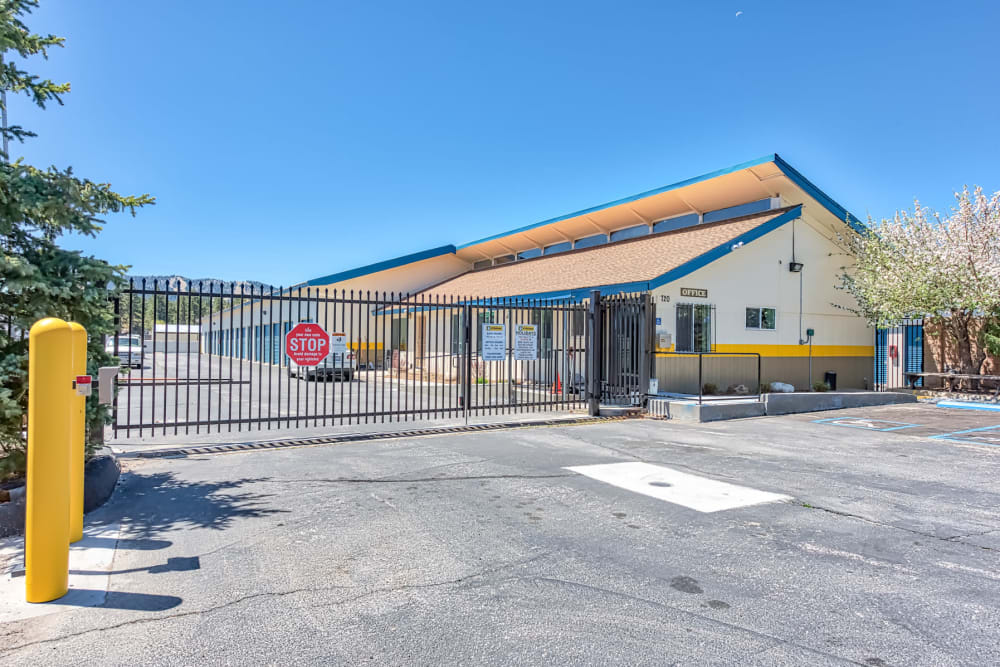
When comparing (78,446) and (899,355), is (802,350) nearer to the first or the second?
(899,355)

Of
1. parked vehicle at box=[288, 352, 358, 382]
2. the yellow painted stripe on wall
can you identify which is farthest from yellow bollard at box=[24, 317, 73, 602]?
the yellow painted stripe on wall

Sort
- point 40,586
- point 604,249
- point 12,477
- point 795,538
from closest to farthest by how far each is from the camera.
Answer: point 40,586
point 795,538
point 12,477
point 604,249

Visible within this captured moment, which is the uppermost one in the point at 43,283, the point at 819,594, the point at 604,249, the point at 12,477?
the point at 604,249

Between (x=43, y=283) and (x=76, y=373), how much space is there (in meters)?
1.21

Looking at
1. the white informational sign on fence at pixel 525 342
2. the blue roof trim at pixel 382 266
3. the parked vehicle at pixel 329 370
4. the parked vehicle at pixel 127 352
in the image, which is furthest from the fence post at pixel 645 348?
the blue roof trim at pixel 382 266

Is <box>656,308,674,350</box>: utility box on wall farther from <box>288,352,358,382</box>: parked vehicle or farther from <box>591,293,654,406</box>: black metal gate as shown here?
<box>288,352,358,382</box>: parked vehicle

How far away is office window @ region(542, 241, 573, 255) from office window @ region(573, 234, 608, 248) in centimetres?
36

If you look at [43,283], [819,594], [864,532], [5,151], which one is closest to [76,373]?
[43,283]

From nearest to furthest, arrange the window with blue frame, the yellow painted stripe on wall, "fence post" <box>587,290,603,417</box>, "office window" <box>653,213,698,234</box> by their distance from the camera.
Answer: "fence post" <box>587,290,603,417</box> → the yellow painted stripe on wall → the window with blue frame → "office window" <box>653,213,698,234</box>

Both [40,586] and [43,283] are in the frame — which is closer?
[40,586]

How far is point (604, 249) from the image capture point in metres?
24.8

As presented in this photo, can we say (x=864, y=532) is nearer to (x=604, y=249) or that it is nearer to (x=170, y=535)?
(x=170, y=535)

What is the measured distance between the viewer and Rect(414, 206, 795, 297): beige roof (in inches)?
713

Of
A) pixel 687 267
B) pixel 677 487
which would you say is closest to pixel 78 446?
pixel 677 487
